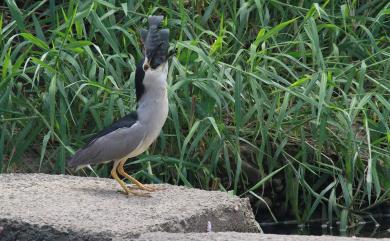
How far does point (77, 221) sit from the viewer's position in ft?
13.3

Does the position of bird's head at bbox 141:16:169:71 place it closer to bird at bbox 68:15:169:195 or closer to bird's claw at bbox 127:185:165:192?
bird at bbox 68:15:169:195

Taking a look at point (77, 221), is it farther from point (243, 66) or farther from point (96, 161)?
point (243, 66)

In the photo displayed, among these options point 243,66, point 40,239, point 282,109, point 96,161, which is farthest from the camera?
point 243,66

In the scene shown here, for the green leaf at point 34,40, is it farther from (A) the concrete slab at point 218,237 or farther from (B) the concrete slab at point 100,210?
(A) the concrete slab at point 218,237

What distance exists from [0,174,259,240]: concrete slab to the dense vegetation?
2.32ft

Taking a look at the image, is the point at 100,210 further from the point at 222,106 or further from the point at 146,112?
the point at 222,106

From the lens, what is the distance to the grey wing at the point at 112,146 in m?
4.49

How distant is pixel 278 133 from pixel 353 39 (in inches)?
36.9

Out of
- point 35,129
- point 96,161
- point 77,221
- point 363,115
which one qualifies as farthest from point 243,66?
point 77,221

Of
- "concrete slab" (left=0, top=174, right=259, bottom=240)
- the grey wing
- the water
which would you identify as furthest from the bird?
the water

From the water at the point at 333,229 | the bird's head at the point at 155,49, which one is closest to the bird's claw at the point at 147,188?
the bird's head at the point at 155,49

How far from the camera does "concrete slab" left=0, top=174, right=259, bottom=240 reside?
157 inches

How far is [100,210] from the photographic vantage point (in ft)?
13.8

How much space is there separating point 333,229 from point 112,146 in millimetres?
1530
